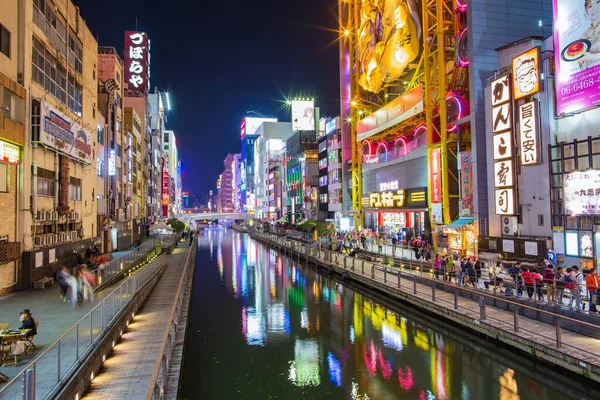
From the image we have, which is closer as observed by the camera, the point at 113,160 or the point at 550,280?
the point at 550,280

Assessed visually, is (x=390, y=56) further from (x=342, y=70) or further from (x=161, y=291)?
(x=161, y=291)

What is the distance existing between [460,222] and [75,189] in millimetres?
29202

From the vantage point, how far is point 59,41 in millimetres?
27641

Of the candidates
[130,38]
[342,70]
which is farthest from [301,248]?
[130,38]

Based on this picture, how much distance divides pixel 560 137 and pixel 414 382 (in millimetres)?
16480

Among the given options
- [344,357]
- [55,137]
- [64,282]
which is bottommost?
[344,357]

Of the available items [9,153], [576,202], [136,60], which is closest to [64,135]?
[9,153]

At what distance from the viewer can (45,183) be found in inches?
990

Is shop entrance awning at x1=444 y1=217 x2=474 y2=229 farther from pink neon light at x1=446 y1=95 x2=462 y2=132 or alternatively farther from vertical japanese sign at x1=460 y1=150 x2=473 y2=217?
pink neon light at x1=446 y1=95 x2=462 y2=132

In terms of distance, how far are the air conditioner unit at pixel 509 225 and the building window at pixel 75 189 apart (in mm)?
28927

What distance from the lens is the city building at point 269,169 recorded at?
428 feet

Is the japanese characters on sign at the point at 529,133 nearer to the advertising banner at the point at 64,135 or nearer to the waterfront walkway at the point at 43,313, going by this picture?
the waterfront walkway at the point at 43,313

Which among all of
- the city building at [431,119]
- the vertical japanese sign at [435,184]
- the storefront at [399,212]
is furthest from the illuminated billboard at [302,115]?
the vertical japanese sign at [435,184]

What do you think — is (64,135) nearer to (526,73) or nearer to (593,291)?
(526,73)
